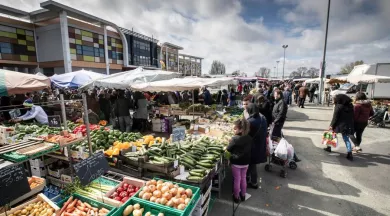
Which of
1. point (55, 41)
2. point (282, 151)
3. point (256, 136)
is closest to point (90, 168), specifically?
point (256, 136)

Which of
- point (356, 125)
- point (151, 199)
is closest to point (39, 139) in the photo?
point (151, 199)

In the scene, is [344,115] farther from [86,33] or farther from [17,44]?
[17,44]

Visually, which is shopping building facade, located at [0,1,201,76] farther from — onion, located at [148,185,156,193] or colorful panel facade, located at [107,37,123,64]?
onion, located at [148,185,156,193]

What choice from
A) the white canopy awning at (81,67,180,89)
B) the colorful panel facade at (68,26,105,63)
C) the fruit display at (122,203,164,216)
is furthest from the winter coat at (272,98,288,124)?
the colorful panel facade at (68,26,105,63)

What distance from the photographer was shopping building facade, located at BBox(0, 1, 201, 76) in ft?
79.3

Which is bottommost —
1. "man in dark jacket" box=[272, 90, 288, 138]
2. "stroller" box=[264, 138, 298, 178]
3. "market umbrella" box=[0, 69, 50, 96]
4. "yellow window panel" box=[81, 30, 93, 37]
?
"stroller" box=[264, 138, 298, 178]

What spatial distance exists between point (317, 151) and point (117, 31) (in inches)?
1424

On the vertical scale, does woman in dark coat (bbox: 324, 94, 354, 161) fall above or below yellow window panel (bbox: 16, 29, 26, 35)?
below

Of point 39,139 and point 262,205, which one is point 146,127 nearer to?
point 39,139

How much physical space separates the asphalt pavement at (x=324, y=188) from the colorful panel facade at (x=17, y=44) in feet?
102

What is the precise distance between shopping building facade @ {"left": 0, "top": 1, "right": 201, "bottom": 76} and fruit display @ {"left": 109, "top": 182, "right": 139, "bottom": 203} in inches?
814

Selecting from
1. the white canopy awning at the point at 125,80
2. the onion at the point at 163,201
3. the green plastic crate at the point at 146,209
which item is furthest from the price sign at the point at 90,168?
the white canopy awning at the point at 125,80

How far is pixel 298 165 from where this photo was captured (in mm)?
5578

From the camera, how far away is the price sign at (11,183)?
8.23ft
